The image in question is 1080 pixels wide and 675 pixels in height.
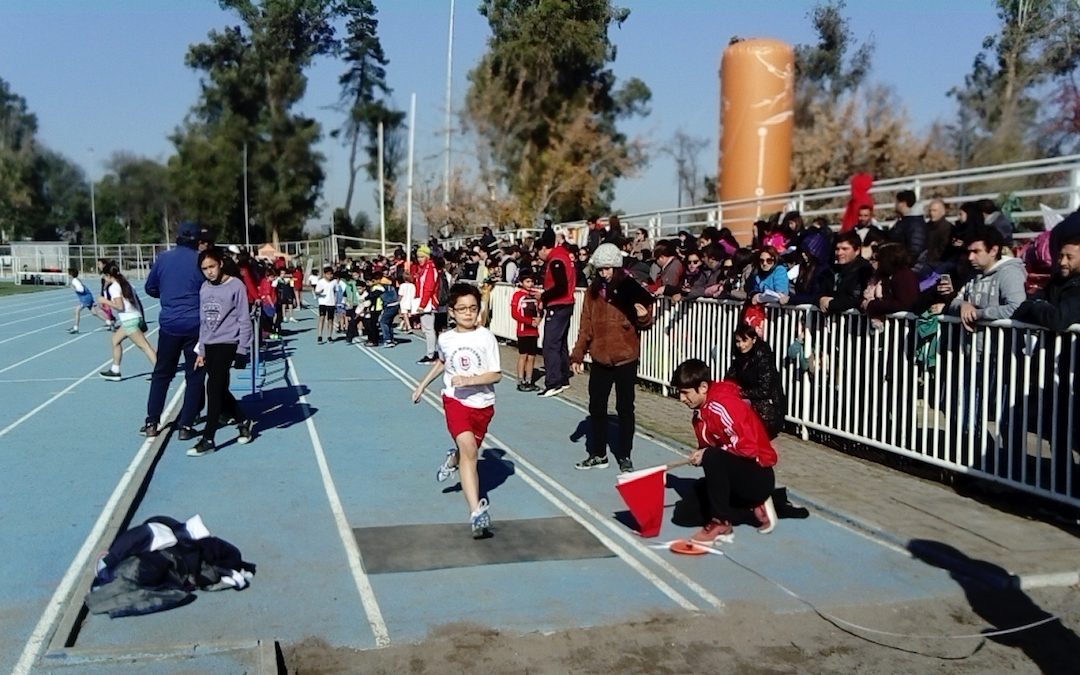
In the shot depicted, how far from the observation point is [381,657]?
493cm

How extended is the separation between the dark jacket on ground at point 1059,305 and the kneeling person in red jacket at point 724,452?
6.95 ft

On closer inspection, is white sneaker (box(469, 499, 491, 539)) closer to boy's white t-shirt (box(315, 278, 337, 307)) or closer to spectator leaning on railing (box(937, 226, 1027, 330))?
spectator leaning on railing (box(937, 226, 1027, 330))

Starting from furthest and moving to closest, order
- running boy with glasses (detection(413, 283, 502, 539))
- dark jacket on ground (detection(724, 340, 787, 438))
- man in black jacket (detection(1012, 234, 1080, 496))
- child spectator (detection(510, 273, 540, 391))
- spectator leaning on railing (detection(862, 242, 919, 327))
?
1. child spectator (detection(510, 273, 540, 391))
2. spectator leaning on railing (detection(862, 242, 919, 327))
3. dark jacket on ground (detection(724, 340, 787, 438))
4. running boy with glasses (detection(413, 283, 502, 539))
5. man in black jacket (detection(1012, 234, 1080, 496))

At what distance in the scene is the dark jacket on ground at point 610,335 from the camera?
868 cm

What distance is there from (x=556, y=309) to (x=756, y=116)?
37.4 feet

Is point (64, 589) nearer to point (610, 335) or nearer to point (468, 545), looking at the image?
point (468, 545)

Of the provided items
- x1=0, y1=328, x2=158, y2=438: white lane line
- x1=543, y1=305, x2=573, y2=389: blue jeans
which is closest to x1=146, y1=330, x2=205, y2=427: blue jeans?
x1=0, y1=328, x2=158, y2=438: white lane line

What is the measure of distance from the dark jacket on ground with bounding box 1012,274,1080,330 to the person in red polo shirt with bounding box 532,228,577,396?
599 cm

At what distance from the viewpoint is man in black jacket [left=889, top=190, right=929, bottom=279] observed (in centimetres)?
1092

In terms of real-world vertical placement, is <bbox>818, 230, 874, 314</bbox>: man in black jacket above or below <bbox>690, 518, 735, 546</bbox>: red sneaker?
above

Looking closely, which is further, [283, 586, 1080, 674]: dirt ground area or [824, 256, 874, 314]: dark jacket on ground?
[824, 256, 874, 314]: dark jacket on ground

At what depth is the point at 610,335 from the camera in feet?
28.5

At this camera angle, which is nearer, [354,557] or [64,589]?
[64,589]

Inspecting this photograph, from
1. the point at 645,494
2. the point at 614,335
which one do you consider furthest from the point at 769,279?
the point at 645,494
